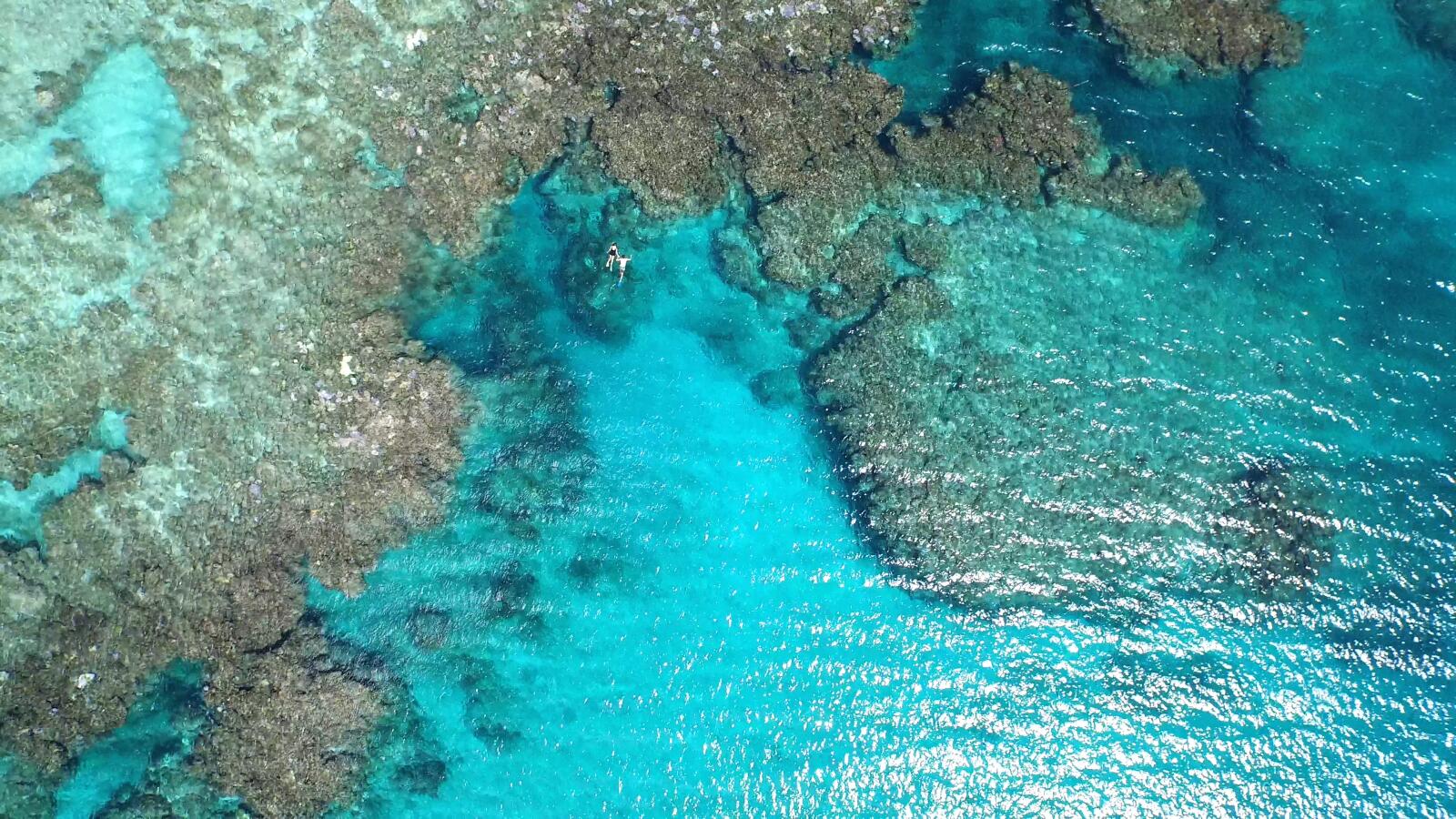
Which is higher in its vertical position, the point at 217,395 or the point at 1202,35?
the point at 1202,35

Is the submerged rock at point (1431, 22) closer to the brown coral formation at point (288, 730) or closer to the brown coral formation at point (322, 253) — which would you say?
the brown coral formation at point (322, 253)

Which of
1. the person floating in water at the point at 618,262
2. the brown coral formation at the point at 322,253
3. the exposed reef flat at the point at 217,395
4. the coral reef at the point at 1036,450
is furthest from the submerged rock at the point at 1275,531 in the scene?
the exposed reef flat at the point at 217,395

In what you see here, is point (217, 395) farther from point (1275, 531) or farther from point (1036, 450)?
point (1275, 531)

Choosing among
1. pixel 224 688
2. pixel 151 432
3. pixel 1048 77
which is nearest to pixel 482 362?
pixel 151 432

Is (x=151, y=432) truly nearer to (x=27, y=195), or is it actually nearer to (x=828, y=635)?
(x=27, y=195)

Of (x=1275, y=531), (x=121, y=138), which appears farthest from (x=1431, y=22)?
(x=121, y=138)

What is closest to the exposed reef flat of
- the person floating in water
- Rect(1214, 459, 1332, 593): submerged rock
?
the person floating in water
